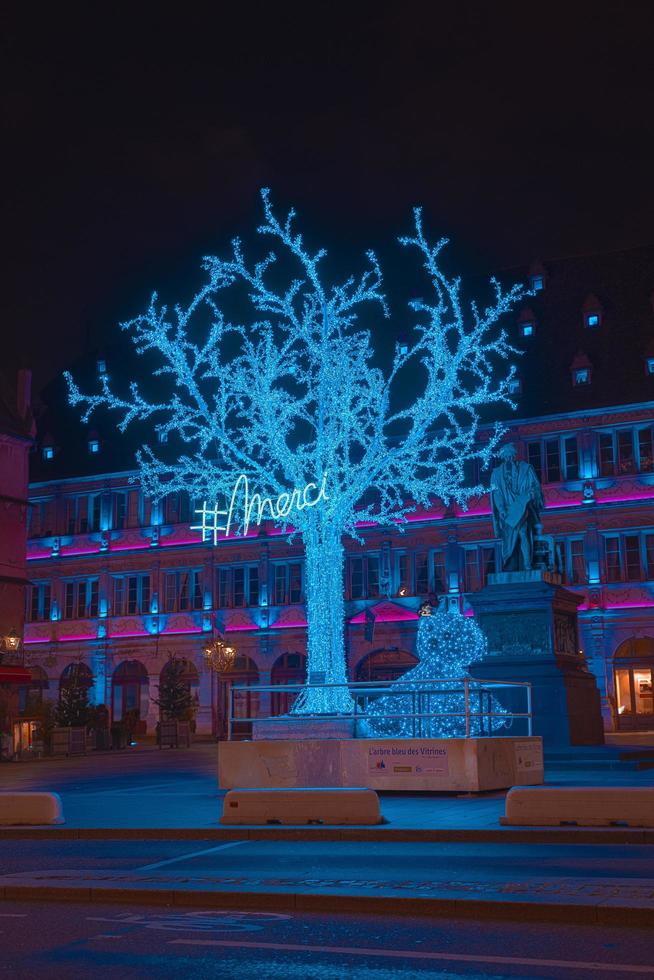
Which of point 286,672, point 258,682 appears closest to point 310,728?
point 286,672

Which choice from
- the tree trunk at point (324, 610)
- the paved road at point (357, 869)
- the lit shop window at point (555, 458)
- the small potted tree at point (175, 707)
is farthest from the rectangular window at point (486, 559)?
the paved road at point (357, 869)

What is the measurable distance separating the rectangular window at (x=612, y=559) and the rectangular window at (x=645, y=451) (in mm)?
2904

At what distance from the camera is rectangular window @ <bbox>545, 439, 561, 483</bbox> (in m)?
46.7

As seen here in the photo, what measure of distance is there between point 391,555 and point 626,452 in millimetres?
10591

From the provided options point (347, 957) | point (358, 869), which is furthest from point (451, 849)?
point (347, 957)

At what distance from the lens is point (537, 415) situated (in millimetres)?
46938

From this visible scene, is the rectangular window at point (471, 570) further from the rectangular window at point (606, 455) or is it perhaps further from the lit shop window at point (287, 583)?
the lit shop window at point (287, 583)

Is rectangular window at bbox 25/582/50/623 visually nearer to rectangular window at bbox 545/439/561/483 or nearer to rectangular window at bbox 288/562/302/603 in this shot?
rectangular window at bbox 288/562/302/603

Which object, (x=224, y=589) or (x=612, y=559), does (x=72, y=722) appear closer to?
(x=224, y=589)

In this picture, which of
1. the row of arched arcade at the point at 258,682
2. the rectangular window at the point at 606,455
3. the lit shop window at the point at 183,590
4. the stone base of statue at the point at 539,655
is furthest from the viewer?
the lit shop window at the point at 183,590

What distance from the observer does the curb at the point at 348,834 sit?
38.1 feet

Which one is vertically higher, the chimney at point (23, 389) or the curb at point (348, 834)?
the chimney at point (23, 389)

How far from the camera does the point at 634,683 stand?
44.1 metres

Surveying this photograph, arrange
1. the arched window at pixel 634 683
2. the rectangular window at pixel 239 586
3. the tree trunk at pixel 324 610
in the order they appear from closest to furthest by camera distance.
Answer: the tree trunk at pixel 324 610, the arched window at pixel 634 683, the rectangular window at pixel 239 586
